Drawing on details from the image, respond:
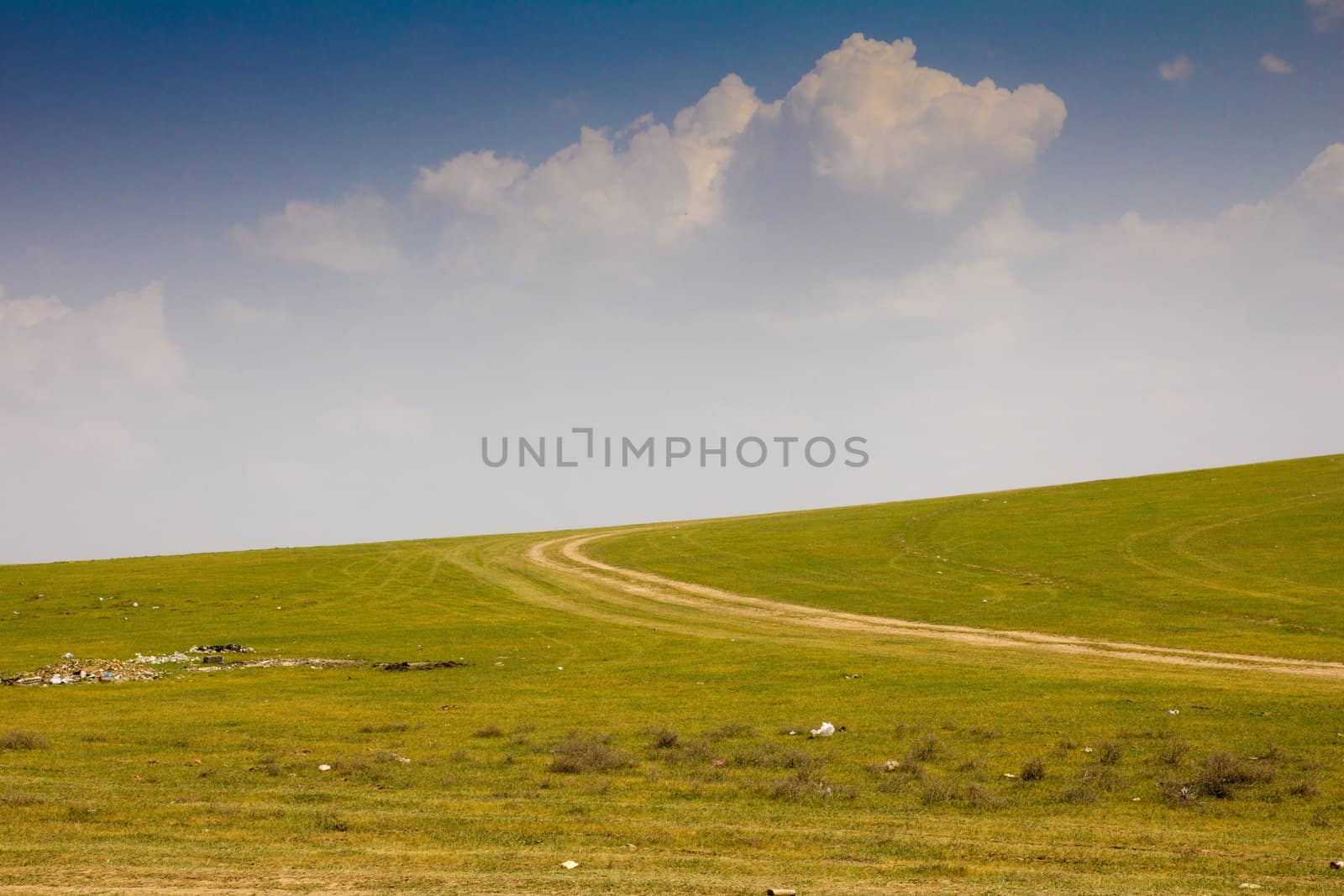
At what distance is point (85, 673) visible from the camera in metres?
34.2

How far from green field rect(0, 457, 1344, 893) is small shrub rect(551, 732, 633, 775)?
8 centimetres

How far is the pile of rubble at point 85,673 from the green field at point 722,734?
65.1 inches

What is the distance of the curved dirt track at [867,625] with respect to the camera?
31.3 meters

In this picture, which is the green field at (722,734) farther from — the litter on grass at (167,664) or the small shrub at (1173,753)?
the litter on grass at (167,664)

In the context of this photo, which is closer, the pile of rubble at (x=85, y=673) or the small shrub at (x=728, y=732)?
the small shrub at (x=728, y=732)

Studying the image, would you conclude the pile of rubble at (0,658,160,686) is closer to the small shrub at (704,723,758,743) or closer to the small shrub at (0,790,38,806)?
the small shrub at (0,790,38,806)

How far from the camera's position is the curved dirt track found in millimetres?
31344

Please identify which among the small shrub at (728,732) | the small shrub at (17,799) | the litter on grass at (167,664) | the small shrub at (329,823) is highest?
the small shrub at (17,799)

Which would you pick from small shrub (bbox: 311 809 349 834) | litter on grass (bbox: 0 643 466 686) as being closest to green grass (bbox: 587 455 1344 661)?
litter on grass (bbox: 0 643 466 686)

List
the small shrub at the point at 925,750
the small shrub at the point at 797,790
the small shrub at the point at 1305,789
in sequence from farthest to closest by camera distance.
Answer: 1. the small shrub at the point at 925,750
2. the small shrub at the point at 797,790
3. the small shrub at the point at 1305,789

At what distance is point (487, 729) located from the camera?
76.8 feet

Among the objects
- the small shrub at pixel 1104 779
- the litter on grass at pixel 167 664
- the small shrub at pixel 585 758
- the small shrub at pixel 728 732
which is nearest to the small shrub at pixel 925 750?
the small shrub at pixel 1104 779

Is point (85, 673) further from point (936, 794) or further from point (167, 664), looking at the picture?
point (936, 794)

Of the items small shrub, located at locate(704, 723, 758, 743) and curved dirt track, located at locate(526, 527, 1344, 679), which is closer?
small shrub, located at locate(704, 723, 758, 743)
